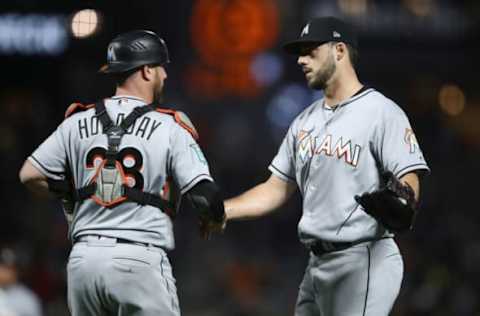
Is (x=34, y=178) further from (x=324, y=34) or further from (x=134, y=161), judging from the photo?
(x=324, y=34)

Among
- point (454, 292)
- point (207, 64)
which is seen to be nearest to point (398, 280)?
point (454, 292)

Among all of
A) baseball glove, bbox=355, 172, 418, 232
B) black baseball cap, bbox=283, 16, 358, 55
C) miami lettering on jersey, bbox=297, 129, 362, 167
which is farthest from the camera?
black baseball cap, bbox=283, 16, 358, 55

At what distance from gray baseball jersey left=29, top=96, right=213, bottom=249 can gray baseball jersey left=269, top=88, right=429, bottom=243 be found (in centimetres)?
70

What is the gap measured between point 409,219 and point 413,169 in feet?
1.12

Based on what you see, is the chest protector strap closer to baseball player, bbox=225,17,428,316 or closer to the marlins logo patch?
baseball player, bbox=225,17,428,316

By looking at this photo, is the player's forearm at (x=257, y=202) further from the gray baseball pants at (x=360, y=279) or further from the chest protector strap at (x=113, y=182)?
the chest protector strap at (x=113, y=182)

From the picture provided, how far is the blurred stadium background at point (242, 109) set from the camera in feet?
42.7

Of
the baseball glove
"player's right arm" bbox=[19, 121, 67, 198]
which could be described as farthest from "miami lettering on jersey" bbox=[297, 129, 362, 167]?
"player's right arm" bbox=[19, 121, 67, 198]

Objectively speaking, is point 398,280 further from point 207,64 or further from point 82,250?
point 207,64

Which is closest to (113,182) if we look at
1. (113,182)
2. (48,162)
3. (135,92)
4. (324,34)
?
(113,182)

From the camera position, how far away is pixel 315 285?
5410 mm

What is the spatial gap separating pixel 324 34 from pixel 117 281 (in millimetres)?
1769

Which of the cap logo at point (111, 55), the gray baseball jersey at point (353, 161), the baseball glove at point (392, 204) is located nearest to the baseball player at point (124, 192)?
the cap logo at point (111, 55)

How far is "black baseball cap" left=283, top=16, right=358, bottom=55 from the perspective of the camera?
551 centimetres
